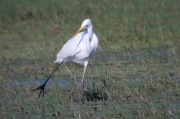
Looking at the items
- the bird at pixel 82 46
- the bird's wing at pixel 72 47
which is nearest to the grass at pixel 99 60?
the bird at pixel 82 46

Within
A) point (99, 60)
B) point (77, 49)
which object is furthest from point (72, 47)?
point (99, 60)

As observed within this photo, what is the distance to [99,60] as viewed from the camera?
23.4ft

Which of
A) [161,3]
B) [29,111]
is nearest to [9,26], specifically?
[161,3]

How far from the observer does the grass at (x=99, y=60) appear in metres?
5.08

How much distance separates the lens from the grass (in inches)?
200

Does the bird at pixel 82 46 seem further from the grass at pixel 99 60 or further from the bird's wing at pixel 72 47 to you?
the grass at pixel 99 60

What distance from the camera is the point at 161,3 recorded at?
418 inches

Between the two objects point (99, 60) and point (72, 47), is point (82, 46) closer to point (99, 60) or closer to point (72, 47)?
point (72, 47)

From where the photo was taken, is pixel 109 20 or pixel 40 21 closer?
pixel 109 20

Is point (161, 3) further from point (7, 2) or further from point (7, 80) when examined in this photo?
point (7, 80)

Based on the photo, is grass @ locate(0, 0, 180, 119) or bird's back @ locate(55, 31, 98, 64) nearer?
grass @ locate(0, 0, 180, 119)

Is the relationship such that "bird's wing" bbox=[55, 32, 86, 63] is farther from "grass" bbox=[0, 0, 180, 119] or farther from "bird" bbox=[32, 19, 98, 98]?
"grass" bbox=[0, 0, 180, 119]

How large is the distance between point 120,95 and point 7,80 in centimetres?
218

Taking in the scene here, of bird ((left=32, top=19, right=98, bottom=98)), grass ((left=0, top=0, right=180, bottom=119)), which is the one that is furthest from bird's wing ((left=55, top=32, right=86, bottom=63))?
grass ((left=0, top=0, right=180, bottom=119))
